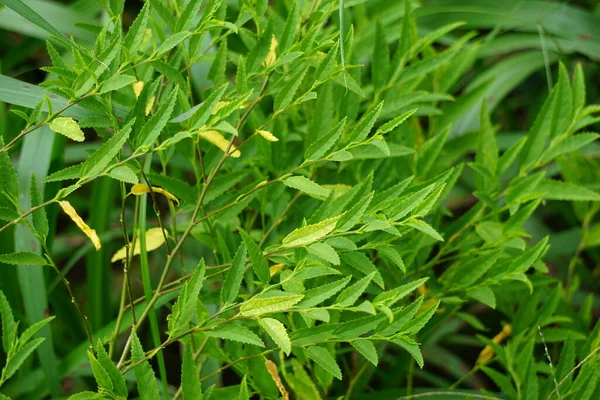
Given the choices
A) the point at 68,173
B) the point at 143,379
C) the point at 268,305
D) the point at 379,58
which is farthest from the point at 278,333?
the point at 379,58

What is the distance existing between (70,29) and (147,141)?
87 centimetres

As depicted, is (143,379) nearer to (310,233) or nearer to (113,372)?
(113,372)

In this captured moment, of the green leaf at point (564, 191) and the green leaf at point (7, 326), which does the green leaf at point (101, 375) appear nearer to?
the green leaf at point (7, 326)

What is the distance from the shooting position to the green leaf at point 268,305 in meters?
0.65

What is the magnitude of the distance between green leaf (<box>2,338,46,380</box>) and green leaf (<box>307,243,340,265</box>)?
11.0 inches

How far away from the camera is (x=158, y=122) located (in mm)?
714

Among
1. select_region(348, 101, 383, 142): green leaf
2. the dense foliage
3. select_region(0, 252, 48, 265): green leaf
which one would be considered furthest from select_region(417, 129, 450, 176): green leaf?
select_region(0, 252, 48, 265): green leaf

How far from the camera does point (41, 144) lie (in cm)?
111

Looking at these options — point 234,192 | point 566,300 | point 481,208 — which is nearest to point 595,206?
point 566,300

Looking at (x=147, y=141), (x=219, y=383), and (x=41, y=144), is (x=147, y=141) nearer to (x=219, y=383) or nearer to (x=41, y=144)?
(x=41, y=144)

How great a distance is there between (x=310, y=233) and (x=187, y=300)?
0.12 metres

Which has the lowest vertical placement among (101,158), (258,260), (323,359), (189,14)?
(323,359)

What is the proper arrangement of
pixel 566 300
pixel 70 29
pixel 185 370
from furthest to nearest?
pixel 70 29 < pixel 566 300 < pixel 185 370

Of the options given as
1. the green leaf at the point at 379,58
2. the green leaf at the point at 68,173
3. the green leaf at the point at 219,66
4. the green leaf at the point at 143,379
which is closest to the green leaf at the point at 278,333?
the green leaf at the point at 143,379
